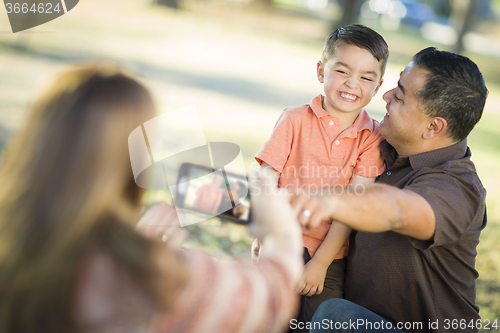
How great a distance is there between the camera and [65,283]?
1252 millimetres

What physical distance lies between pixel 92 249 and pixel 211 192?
2.96 ft

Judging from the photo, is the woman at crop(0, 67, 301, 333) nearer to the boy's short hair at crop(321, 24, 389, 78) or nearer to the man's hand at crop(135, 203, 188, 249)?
the man's hand at crop(135, 203, 188, 249)

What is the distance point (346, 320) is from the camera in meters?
2.15

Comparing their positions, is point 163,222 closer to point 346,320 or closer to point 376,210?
point 376,210

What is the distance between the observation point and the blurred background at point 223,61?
5512 millimetres

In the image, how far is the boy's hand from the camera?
2.50m

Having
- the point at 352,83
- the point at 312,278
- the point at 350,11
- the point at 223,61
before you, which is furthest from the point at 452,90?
the point at 350,11

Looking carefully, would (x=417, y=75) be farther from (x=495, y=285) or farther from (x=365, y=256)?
(x=495, y=285)

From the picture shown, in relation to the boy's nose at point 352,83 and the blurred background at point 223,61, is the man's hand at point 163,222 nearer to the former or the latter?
the blurred background at point 223,61

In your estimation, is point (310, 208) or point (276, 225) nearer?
point (276, 225)

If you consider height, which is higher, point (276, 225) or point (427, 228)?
point (276, 225)

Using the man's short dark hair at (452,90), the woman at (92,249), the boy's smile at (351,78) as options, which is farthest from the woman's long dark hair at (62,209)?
the man's short dark hair at (452,90)

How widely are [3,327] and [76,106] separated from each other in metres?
0.65

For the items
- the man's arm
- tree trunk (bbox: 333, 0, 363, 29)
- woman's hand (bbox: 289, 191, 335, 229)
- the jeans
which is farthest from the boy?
tree trunk (bbox: 333, 0, 363, 29)
